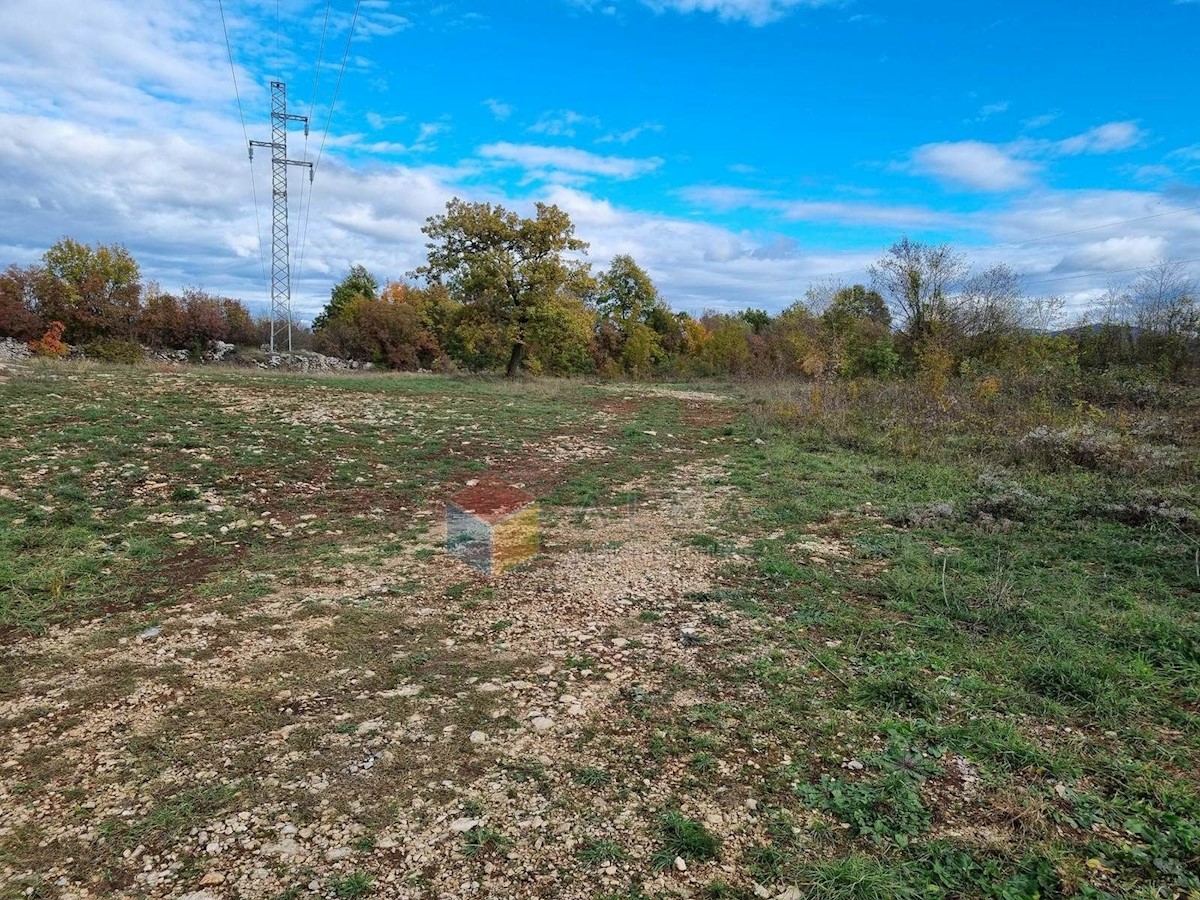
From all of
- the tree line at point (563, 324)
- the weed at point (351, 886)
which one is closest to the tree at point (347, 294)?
the tree line at point (563, 324)

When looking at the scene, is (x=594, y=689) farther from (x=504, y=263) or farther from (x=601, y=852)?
(x=504, y=263)

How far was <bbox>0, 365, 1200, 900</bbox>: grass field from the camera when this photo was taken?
2357mm

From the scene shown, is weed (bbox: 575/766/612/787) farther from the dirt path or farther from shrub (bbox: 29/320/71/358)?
shrub (bbox: 29/320/71/358)

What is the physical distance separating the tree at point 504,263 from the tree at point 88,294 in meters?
18.6

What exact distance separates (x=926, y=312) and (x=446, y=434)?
2267 centimetres

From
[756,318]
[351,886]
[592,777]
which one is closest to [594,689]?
[592,777]

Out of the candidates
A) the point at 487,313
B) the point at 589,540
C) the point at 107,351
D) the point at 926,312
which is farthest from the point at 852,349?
the point at 107,351

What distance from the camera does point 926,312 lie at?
26000mm

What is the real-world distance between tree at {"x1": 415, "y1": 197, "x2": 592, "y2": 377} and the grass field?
1578cm

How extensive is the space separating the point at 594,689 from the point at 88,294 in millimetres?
37339

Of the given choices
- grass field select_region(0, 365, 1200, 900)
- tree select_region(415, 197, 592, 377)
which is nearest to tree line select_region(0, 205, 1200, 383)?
tree select_region(415, 197, 592, 377)

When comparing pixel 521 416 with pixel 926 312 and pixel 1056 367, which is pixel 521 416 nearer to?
pixel 1056 367

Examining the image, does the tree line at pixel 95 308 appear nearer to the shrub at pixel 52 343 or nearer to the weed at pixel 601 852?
A: the shrub at pixel 52 343

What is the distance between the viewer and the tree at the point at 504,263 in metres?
22.7
